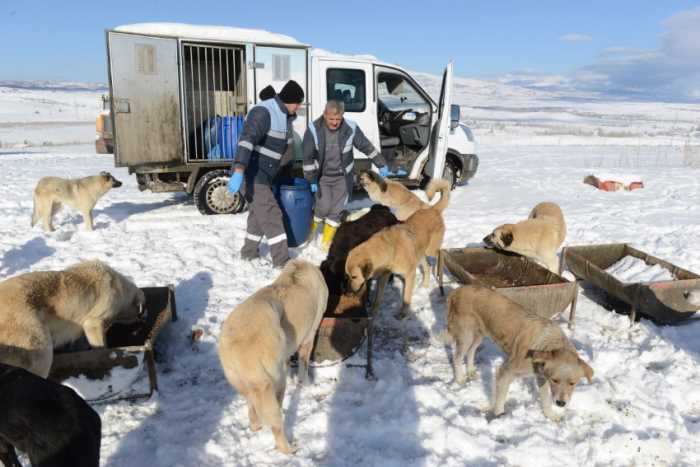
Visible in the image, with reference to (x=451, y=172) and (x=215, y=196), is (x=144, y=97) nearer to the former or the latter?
(x=215, y=196)

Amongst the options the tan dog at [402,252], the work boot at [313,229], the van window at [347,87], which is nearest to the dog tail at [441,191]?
the tan dog at [402,252]

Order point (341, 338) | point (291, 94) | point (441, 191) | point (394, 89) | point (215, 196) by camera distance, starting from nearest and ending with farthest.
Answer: point (341, 338)
point (291, 94)
point (441, 191)
point (215, 196)
point (394, 89)

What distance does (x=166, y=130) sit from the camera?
774cm

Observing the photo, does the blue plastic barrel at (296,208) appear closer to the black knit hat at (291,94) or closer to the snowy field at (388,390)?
the snowy field at (388,390)

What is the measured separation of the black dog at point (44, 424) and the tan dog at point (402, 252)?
2.38 metres

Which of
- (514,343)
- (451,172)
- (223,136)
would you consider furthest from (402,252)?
(451,172)

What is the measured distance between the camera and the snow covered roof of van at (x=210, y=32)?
731cm

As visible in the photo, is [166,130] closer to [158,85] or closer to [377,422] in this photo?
[158,85]

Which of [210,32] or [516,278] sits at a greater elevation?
[210,32]

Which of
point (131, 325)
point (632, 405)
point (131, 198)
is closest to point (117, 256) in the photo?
point (131, 325)

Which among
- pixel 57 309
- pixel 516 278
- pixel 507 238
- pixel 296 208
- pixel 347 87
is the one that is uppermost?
pixel 347 87

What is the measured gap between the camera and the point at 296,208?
259 inches

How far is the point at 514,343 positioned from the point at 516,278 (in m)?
2.18

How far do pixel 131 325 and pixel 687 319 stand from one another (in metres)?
5.40
